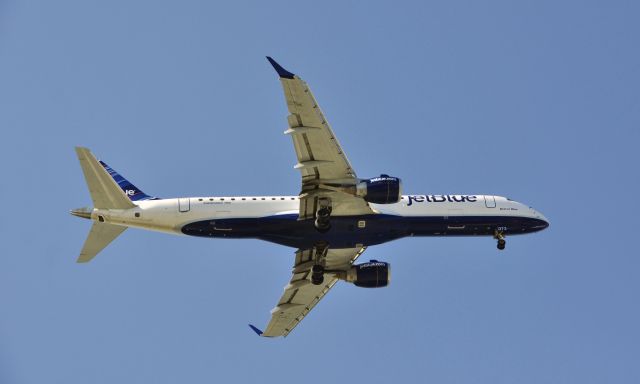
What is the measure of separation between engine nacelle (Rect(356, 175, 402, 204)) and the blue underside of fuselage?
3955 mm

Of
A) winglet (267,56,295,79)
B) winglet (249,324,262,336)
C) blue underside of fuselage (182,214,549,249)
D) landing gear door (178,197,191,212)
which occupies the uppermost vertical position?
winglet (267,56,295,79)

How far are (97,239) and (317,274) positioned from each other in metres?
14.1

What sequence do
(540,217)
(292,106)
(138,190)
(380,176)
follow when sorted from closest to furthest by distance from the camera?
(292,106) → (380,176) → (138,190) → (540,217)

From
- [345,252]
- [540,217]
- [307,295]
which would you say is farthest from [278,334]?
[540,217]

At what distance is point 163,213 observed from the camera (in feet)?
223

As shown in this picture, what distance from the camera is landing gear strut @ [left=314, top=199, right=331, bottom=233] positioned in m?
67.8

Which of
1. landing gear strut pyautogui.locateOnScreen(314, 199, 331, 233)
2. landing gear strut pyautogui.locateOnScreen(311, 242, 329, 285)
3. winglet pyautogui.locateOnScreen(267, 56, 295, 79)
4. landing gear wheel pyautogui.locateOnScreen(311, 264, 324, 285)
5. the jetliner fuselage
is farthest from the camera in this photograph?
landing gear wheel pyautogui.locateOnScreen(311, 264, 324, 285)

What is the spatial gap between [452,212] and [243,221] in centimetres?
1359

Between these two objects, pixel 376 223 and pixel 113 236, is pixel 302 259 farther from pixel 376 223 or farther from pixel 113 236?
pixel 113 236

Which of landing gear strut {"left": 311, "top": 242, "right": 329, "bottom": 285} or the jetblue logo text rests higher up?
the jetblue logo text

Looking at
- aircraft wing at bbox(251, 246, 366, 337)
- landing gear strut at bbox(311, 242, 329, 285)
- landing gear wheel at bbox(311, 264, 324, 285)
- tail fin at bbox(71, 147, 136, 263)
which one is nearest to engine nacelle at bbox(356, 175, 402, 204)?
landing gear strut at bbox(311, 242, 329, 285)

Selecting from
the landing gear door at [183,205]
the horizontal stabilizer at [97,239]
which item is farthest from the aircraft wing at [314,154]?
the horizontal stabilizer at [97,239]

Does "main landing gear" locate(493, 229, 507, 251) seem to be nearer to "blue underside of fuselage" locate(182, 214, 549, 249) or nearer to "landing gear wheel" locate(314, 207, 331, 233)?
"blue underside of fuselage" locate(182, 214, 549, 249)

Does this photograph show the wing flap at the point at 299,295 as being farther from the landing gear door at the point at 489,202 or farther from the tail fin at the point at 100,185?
the tail fin at the point at 100,185
